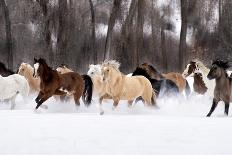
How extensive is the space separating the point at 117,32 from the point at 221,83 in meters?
12.0

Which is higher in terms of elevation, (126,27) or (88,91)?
(126,27)

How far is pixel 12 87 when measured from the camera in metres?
13.2

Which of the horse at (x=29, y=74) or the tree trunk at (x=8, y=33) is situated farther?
the tree trunk at (x=8, y=33)

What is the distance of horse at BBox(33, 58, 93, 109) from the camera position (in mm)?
11625

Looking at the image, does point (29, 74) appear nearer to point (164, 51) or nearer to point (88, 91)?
point (88, 91)

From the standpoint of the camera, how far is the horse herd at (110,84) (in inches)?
420

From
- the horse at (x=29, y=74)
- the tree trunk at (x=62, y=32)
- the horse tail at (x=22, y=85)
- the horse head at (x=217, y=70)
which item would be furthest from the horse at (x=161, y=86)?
the tree trunk at (x=62, y=32)

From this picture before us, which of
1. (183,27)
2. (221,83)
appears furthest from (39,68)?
(183,27)

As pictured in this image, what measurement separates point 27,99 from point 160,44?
17.2 metres

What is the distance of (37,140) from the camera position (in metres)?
7.36

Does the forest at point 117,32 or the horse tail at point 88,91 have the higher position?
the forest at point 117,32

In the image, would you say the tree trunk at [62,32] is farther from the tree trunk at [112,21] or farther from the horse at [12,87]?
the horse at [12,87]

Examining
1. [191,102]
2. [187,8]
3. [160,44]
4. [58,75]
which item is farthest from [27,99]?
[160,44]

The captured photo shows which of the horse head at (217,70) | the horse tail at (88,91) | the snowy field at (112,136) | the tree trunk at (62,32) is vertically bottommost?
the snowy field at (112,136)
